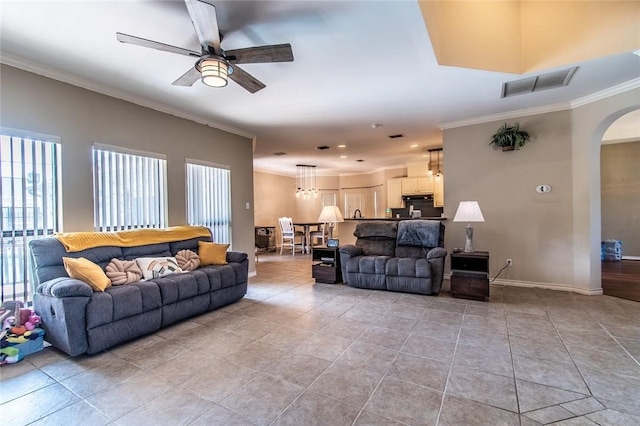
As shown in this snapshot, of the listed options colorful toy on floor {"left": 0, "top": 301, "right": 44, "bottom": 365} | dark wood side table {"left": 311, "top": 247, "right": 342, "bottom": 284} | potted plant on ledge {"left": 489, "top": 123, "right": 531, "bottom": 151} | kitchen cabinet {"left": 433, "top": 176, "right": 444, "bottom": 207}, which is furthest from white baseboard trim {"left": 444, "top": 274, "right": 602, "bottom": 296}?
colorful toy on floor {"left": 0, "top": 301, "right": 44, "bottom": 365}

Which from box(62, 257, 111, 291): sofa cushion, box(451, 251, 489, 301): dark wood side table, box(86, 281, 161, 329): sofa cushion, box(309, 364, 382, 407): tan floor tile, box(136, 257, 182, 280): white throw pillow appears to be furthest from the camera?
box(451, 251, 489, 301): dark wood side table

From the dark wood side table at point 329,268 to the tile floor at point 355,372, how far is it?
53.3 inches

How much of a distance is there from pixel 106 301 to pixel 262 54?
2487 mm

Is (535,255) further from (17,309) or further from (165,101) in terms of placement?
(17,309)

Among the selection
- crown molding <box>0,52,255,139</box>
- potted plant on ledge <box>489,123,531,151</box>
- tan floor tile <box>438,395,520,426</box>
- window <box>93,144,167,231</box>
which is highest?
crown molding <box>0,52,255,139</box>

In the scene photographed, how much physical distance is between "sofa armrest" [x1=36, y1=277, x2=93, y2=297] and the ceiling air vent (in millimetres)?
4900

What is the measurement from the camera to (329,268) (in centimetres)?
478

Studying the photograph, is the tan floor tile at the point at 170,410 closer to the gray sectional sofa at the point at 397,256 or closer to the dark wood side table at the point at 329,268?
the gray sectional sofa at the point at 397,256

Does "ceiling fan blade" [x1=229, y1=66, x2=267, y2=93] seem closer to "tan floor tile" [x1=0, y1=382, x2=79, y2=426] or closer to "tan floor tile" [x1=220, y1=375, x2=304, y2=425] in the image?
"tan floor tile" [x1=220, y1=375, x2=304, y2=425]

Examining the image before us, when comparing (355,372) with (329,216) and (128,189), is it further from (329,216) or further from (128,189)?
(128,189)

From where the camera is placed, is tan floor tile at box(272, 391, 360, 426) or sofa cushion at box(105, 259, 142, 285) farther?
sofa cushion at box(105, 259, 142, 285)

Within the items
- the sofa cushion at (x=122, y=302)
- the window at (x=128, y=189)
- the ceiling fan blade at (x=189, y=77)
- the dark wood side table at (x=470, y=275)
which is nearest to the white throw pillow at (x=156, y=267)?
the sofa cushion at (x=122, y=302)

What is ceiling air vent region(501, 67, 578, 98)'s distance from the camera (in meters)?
3.26

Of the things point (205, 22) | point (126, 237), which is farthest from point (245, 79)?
point (126, 237)
